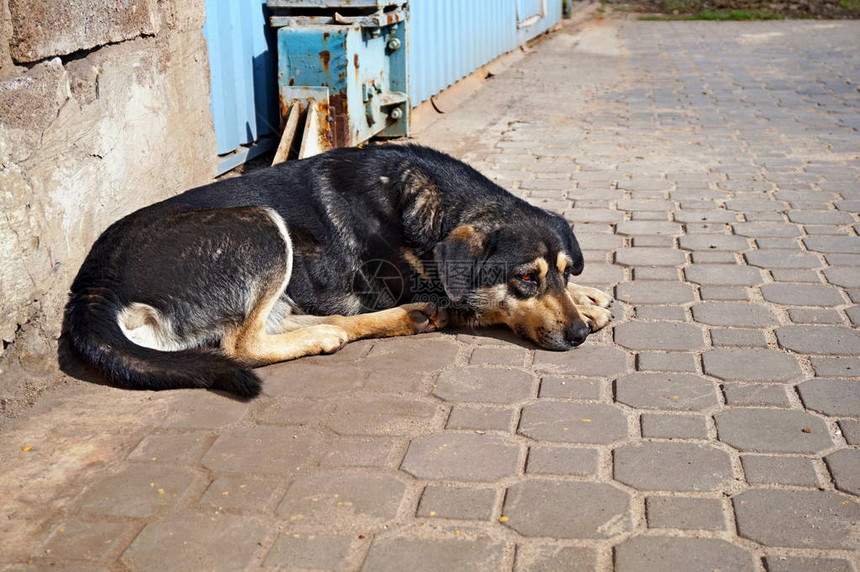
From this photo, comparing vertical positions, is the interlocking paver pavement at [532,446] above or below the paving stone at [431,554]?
above

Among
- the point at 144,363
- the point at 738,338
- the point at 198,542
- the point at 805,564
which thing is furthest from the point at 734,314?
the point at 198,542

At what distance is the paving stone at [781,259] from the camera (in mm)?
5801

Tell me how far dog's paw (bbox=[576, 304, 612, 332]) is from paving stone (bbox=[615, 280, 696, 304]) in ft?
1.42

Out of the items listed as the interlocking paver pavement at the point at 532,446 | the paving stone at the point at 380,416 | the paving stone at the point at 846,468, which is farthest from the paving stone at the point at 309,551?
the paving stone at the point at 846,468

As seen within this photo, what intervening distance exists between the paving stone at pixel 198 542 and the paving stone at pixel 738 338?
2.63 m

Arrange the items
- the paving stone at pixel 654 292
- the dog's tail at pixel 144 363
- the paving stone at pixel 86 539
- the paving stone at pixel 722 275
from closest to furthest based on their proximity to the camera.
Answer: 1. the paving stone at pixel 86 539
2. the dog's tail at pixel 144 363
3. the paving stone at pixel 654 292
4. the paving stone at pixel 722 275

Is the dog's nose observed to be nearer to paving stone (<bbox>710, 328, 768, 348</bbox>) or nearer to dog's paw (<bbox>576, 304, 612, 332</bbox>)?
dog's paw (<bbox>576, 304, 612, 332</bbox>)

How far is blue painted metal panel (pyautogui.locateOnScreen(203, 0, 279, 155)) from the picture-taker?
6.80 metres

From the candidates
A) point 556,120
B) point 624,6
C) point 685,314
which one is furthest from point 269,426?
point 624,6

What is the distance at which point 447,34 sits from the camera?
11.0 m

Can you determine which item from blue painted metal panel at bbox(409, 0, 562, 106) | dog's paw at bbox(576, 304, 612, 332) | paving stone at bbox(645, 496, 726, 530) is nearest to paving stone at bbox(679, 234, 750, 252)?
dog's paw at bbox(576, 304, 612, 332)

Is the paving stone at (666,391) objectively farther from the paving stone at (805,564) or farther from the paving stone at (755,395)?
the paving stone at (805,564)

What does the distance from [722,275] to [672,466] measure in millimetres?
2415

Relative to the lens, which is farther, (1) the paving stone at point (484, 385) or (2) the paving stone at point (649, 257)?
(2) the paving stone at point (649, 257)
